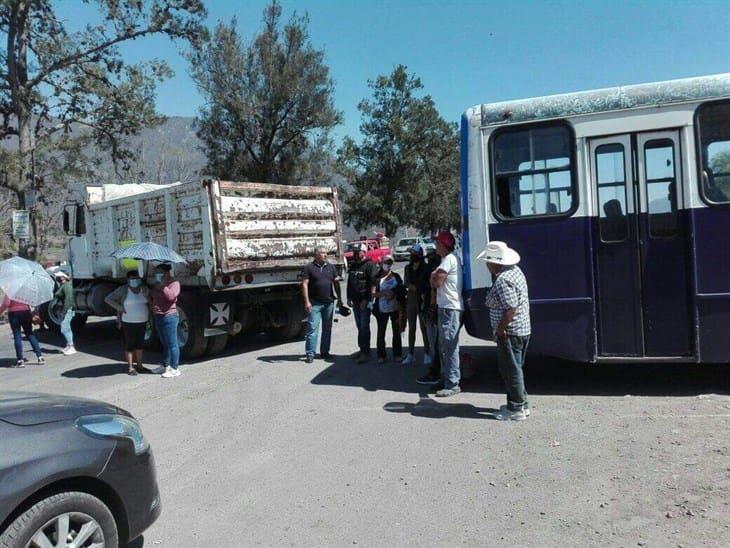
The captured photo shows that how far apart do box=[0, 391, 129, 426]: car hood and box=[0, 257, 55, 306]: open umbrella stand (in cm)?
494

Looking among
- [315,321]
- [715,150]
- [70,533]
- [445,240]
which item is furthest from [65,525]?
[315,321]

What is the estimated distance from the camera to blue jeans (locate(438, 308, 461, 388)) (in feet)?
22.1

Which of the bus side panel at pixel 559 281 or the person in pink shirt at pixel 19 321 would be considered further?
the person in pink shirt at pixel 19 321

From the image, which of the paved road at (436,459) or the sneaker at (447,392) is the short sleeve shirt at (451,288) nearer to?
the sneaker at (447,392)

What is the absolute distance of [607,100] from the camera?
21.0 ft

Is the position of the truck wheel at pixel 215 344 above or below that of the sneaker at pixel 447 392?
above

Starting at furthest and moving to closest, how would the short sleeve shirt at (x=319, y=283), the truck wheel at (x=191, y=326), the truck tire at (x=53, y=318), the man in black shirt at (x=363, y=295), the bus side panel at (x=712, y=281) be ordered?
the truck tire at (x=53, y=318) < the truck wheel at (x=191, y=326) < the short sleeve shirt at (x=319, y=283) < the man in black shirt at (x=363, y=295) < the bus side panel at (x=712, y=281)

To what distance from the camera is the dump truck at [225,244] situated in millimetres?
9336

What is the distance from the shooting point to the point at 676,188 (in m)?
→ 6.26

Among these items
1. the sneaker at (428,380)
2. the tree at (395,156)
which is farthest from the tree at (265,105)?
the sneaker at (428,380)

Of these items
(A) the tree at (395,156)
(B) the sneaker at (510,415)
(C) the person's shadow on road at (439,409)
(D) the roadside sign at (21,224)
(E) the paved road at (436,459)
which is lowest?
(E) the paved road at (436,459)

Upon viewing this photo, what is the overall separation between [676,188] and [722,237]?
634 mm

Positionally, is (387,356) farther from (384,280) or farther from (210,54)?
(210,54)

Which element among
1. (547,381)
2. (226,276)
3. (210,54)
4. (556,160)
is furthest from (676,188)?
(210,54)
